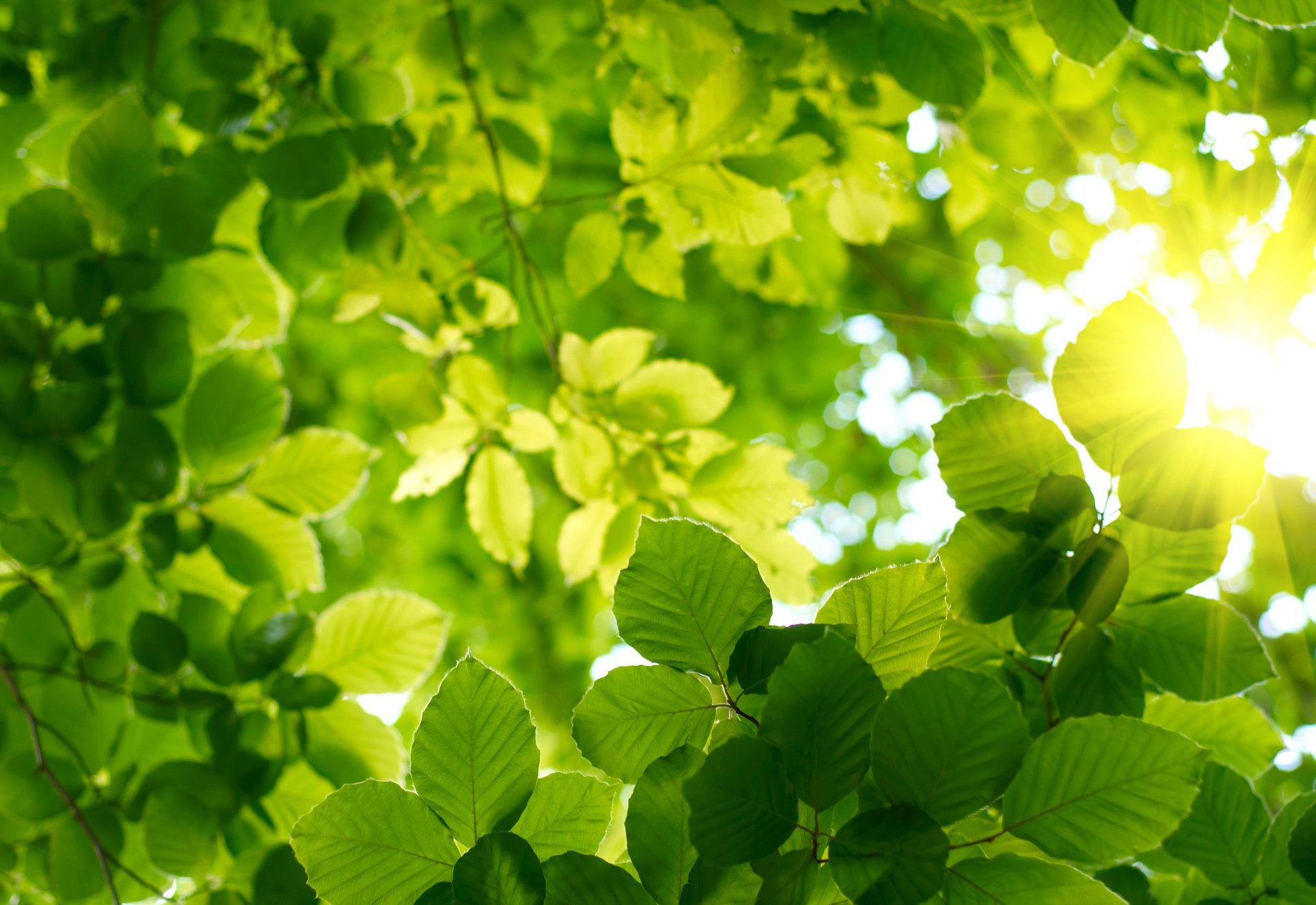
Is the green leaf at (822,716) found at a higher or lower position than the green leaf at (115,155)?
lower

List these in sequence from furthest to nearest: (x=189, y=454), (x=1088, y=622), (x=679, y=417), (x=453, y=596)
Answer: (x=453, y=596) → (x=679, y=417) → (x=189, y=454) → (x=1088, y=622)

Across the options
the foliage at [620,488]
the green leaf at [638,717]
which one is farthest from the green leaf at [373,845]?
the green leaf at [638,717]

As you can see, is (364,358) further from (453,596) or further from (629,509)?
(629,509)

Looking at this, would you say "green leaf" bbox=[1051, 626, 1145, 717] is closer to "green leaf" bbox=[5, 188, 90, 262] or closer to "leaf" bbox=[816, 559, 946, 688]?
"leaf" bbox=[816, 559, 946, 688]

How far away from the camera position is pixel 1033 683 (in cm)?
78

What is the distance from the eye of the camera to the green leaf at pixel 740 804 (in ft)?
1.59

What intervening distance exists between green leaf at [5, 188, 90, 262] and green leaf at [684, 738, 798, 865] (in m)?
1.16

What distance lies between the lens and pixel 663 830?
1.78 feet

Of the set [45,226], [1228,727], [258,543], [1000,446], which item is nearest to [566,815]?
[1000,446]

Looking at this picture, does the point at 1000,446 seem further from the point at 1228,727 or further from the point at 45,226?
the point at 45,226

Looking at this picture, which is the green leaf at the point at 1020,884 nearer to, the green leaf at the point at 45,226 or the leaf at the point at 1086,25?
the leaf at the point at 1086,25

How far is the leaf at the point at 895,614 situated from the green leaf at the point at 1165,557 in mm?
239

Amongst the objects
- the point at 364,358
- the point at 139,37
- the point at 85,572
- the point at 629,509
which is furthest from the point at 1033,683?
the point at 364,358

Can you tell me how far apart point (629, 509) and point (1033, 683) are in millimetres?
628
